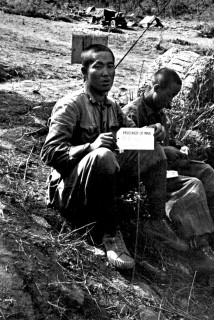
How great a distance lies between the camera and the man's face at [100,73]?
12.4ft

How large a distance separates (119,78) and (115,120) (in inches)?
179

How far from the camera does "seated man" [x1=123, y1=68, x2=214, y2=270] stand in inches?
160

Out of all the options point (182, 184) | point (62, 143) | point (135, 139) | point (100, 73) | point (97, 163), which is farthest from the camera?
point (182, 184)

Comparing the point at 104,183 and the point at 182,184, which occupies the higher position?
the point at 104,183

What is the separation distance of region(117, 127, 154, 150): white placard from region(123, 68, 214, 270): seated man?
0.65m

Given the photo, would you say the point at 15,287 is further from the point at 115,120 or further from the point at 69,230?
the point at 115,120

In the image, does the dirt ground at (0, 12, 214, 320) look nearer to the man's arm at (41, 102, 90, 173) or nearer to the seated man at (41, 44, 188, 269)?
the seated man at (41, 44, 188, 269)

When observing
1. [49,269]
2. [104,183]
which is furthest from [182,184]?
[49,269]

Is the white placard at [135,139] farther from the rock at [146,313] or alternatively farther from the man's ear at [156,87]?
the man's ear at [156,87]

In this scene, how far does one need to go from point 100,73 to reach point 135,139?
74 cm

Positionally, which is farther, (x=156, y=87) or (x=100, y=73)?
(x=156, y=87)

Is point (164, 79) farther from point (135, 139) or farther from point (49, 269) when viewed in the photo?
point (49, 269)

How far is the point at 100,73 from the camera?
12.4ft

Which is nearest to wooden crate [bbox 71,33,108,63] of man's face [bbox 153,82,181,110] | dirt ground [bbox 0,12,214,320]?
dirt ground [bbox 0,12,214,320]
